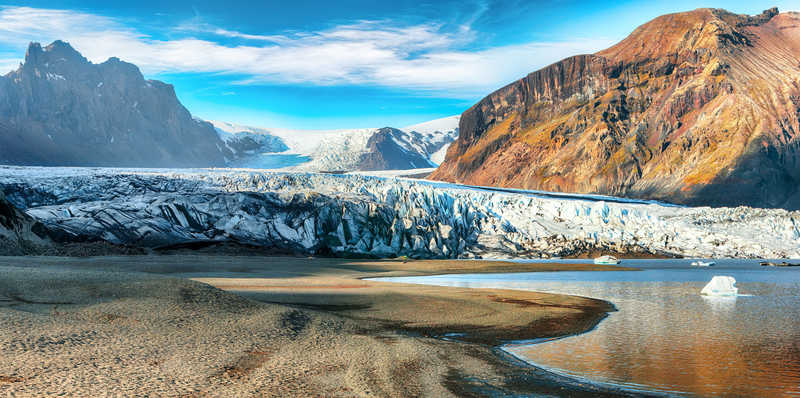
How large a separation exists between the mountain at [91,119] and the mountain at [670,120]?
3717 inches

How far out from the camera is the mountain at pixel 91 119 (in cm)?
14300

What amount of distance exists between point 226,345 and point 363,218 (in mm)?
39070

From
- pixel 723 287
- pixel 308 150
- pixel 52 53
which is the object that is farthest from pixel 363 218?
pixel 52 53

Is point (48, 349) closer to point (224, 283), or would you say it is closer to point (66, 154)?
point (224, 283)

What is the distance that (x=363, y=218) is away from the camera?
4772 centimetres

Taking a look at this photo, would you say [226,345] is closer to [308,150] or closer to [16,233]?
[16,233]

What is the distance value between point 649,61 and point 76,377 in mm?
152303

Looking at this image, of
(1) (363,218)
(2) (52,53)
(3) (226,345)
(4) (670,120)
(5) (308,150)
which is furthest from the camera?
(5) (308,150)

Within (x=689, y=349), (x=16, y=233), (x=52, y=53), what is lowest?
(x=689, y=349)

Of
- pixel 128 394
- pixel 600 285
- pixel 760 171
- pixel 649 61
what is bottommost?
pixel 600 285

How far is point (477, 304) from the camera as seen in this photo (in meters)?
17.9

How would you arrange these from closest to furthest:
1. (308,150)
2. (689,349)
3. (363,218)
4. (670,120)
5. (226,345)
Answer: (226,345), (689,349), (363,218), (670,120), (308,150)

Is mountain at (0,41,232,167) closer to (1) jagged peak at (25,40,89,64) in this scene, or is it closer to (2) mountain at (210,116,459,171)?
(1) jagged peak at (25,40,89,64)

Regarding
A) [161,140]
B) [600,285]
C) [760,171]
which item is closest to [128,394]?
[600,285]
